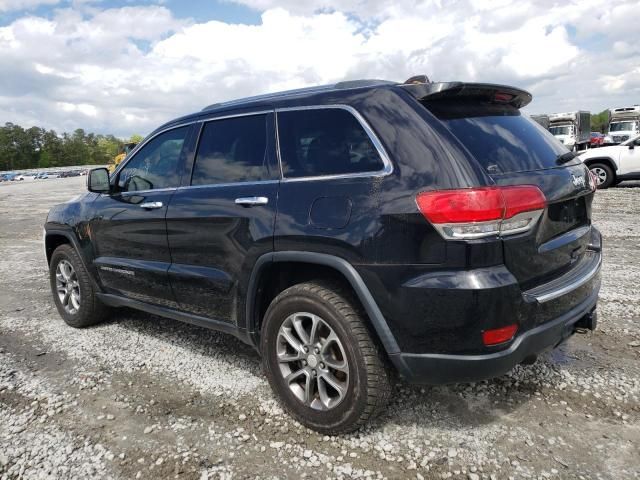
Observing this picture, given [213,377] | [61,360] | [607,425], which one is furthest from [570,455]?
[61,360]

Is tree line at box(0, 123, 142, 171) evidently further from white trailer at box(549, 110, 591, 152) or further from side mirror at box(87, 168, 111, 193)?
side mirror at box(87, 168, 111, 193)

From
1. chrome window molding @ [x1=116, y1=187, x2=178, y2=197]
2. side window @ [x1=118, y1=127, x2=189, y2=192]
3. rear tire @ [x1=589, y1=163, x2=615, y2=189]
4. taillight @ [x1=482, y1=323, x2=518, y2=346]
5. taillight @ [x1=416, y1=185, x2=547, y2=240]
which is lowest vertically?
rear tire @ [x1=589, y1=163, x2=615, y2=189]

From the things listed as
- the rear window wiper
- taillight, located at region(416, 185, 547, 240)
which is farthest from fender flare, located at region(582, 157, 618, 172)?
taillight, located at region(416, 185, 547, 240)

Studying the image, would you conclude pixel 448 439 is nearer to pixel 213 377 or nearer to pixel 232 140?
pixel 213 377

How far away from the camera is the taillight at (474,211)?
2229 millimetres

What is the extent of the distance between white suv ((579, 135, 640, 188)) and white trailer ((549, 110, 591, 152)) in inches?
537

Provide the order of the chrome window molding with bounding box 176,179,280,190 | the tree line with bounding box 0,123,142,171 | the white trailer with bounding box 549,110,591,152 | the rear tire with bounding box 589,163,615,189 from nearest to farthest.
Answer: the chrome window molding with bounding box 176,179,280,190 < the rear tire with bounding box 589,163,615,189 < the white trailer with bounding box 549,110,591,152 < the tree line with bounding box 0,123,142,171

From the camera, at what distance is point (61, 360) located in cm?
396

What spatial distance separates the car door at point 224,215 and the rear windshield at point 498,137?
105 cm

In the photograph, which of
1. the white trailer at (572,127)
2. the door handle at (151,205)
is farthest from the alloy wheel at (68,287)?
the white trailer at (572,127)

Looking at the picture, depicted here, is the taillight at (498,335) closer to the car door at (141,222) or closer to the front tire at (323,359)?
the front tire at (323,359)

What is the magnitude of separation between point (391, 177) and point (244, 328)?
1363 mm

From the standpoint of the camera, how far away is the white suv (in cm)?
1338

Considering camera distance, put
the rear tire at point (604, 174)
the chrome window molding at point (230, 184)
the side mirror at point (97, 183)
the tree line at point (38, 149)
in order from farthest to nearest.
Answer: the tree line at point (38, 149) < the rear tire at point (604, 174) < the side mirror at point (97, 183) < the chrome window molding at point (230, 184)
